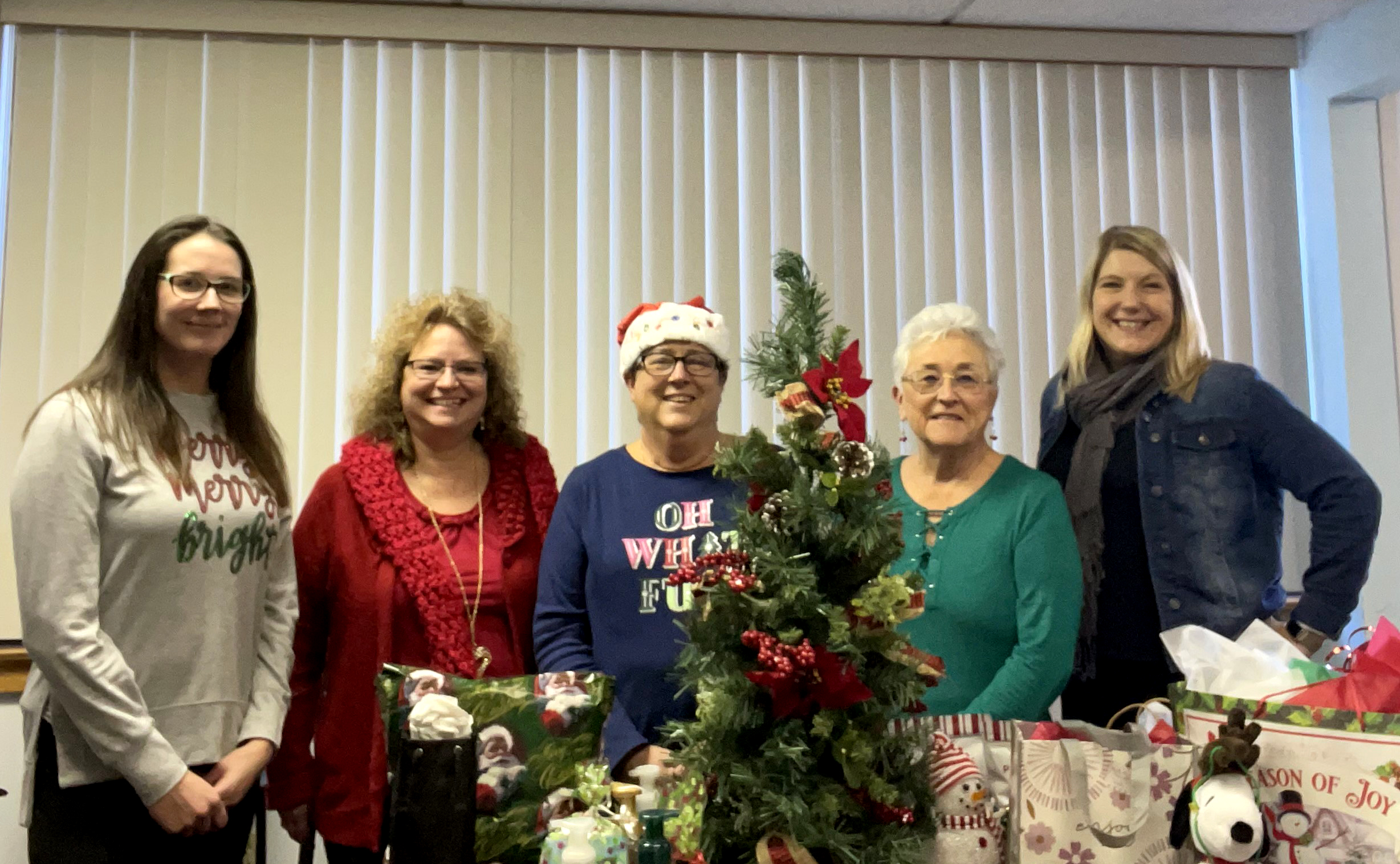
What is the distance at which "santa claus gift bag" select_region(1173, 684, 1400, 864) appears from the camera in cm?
129

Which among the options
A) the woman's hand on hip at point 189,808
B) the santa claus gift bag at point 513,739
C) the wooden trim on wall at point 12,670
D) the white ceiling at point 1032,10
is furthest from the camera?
the white ceiling at point 1032,10

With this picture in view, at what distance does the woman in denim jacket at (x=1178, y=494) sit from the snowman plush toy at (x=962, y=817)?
923mm

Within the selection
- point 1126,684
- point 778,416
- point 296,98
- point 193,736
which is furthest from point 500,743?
point 296,98

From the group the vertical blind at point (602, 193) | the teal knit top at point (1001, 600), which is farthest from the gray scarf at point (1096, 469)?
the vertical blind at point (602, 193)

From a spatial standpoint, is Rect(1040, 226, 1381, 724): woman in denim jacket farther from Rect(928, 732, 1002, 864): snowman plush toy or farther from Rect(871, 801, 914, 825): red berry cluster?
Rect(871, 801, 914, 825): red berry cluster

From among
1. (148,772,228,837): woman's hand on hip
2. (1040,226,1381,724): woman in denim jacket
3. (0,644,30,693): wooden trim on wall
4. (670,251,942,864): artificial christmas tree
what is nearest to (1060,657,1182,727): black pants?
(1040,226,1381,724): woman in denim jacket

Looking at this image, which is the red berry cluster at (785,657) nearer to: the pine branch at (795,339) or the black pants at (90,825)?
the pine branch at (795,339)

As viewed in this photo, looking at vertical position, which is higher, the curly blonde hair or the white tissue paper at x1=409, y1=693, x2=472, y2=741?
the curly blonde hair

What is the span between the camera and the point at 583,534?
6.38 feet

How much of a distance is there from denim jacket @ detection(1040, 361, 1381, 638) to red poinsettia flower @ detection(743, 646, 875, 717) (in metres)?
1.11

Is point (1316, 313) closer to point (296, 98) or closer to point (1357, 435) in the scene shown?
point (1357, 435)

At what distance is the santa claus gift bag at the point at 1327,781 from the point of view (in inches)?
50.9

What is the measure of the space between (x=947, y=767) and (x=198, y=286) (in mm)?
1340

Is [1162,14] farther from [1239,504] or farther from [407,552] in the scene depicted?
[407,552]
